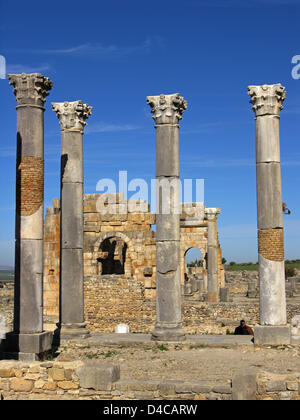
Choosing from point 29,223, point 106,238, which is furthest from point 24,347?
point 106,238

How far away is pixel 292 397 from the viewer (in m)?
8.39

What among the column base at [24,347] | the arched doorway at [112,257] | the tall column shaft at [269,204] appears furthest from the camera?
the arched doorway at [112,257]

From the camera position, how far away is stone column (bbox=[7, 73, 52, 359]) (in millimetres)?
12164

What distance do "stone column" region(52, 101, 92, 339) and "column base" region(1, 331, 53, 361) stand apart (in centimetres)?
267

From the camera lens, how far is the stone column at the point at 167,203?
14.4 meters

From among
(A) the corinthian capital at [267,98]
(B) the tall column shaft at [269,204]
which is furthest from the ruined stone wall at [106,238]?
(A) the corinthian capital at [267,98]

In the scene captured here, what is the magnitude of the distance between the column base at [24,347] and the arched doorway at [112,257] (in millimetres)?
11604

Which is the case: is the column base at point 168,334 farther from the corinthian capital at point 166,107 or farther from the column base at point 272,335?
the corinthian capital at point 166,107

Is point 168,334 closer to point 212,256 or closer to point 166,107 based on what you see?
point 166,107

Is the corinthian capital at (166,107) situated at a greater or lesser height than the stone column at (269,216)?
greater

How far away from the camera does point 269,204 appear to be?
1406cm
